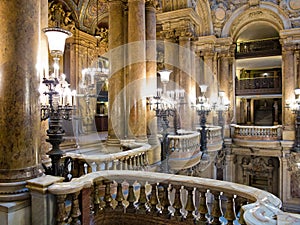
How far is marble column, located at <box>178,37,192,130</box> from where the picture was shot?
11297mm

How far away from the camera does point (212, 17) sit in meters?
17.0

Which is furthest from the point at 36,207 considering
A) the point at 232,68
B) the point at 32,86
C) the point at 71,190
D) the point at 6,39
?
the point at 232,68

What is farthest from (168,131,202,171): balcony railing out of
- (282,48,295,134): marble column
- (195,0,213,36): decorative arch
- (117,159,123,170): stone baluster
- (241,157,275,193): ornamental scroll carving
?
(195,0,213,36): decorative arch

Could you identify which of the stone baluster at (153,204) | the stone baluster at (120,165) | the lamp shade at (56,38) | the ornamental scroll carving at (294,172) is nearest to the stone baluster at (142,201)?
the stone baluster at (153,204)

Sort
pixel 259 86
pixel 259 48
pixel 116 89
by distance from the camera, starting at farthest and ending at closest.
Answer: pixel 259 48 < pixel 259 86 < pixel 116 89

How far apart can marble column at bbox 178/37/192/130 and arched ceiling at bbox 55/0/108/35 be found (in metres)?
4.43

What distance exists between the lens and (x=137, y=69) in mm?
7660

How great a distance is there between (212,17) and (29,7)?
1581 cm

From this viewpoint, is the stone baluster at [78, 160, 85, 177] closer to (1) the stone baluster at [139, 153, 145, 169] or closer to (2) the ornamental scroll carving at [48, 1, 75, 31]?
(1) the stone baluster at [139, 153, 145, 169]

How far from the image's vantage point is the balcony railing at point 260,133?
50.3 ft

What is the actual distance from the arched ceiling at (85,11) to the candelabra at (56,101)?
954 centimetres

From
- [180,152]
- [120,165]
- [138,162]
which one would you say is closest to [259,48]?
[180,152]

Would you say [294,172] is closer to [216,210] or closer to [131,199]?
[216,210]

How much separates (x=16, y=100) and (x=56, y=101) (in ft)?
3.39
